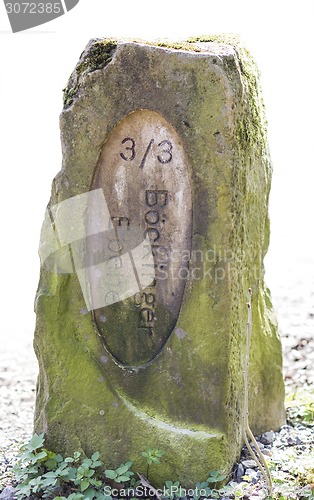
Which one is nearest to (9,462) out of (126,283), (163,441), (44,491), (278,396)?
(44,491)

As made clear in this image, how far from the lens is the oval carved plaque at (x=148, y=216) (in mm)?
3445

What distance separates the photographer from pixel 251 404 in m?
3.92

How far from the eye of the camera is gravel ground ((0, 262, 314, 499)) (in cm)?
392

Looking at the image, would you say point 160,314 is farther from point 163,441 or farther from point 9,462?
point 9,462

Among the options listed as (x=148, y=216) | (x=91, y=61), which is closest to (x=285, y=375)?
(x=148, y=216)

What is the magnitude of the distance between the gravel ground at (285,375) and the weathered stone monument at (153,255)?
334mm

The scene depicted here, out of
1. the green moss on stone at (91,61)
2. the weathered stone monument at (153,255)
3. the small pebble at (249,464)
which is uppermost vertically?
the green moss on stone at (91,61)

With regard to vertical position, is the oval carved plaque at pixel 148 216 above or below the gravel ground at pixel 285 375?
above

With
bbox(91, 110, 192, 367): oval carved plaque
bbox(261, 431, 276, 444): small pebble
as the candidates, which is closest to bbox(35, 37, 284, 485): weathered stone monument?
bbox(91, 110, 192, 367): oval carved plaque

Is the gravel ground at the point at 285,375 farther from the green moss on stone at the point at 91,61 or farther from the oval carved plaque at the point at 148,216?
the green moss on stone at the point at 91,61

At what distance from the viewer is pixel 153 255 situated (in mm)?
3582

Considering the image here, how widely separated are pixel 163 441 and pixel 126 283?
77 centimetres

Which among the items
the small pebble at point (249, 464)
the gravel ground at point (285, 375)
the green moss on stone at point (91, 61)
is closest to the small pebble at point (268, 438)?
the gravel ground at point (285, 375)

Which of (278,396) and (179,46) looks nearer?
(179,46)
